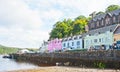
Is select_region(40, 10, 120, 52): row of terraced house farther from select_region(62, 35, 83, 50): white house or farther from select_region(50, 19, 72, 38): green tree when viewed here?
select_region(50, 19, 72, 38): green tree

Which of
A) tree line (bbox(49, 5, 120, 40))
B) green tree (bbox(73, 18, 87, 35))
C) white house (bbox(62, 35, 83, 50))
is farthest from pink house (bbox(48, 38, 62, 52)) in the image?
green tree (bbox(73, 18, 87, 35))

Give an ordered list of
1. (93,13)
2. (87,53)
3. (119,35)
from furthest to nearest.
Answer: (93,13)
(119,35)
(87,53)

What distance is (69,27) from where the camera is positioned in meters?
126

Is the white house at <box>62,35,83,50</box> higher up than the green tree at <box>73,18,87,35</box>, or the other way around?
the green tree at <box>73,18,87,35</box>

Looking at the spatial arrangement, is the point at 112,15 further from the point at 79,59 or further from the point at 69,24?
the point at 69,24

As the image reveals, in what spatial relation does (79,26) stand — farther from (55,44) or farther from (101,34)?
(101,34)

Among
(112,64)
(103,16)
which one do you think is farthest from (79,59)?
(103,16)

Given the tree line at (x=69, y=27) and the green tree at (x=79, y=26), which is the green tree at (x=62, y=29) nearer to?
the tree line at (x=69, y=27)

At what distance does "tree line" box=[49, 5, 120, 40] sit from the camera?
11728cm

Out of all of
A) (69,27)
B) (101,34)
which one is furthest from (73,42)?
(69,27)

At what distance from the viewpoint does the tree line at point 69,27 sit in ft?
385

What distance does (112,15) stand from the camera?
83.8 meters

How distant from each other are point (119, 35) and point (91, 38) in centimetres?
1638

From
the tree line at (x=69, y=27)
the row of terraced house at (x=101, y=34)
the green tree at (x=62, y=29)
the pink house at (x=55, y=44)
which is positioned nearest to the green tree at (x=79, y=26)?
the tree line at (x=69, y=27)
